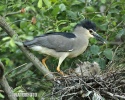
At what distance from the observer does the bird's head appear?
735 cm

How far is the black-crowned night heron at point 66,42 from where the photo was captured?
718 cm

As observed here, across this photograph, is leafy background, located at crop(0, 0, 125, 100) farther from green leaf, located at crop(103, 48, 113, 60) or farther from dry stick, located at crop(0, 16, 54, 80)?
dry stick, located at crop(0, 16, 54, 80)

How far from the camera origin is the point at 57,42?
737 centimetres

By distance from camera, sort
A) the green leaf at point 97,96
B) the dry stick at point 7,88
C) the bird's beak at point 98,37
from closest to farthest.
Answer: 1. the dry stick at point 7,88
2. the green leaf at point 97,96
3. the bird's beak at point 98,37

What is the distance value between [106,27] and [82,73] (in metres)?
0.96

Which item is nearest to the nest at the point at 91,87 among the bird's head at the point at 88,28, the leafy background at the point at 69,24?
the leafy background at the point at 69,24

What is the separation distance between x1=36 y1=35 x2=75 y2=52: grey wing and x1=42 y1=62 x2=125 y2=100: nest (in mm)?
744

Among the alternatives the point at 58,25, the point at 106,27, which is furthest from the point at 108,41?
the point at 58,25

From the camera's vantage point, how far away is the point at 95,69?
721 cm

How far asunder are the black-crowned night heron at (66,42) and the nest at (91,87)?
551mm

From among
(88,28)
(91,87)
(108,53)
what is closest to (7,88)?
(91,87)

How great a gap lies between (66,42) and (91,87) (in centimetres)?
125

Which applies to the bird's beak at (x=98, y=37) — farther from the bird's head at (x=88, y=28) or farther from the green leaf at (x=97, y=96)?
the green leaf at (x=97, y=96)

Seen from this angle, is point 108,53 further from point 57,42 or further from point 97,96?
point 97,96
